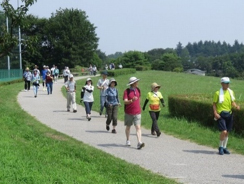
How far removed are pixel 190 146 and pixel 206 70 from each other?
167 meters

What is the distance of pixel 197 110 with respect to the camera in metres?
13.4

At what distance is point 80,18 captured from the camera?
71.9 m

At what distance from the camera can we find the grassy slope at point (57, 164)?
658 cm

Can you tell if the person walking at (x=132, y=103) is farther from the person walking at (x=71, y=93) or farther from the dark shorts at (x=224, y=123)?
→ the person walking at (x=71, y=93)

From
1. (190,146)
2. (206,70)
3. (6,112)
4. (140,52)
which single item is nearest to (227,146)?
(190,146)

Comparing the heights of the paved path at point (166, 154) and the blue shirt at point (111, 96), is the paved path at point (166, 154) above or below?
below

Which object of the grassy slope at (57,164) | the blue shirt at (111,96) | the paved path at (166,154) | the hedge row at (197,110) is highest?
the blue shirt at (111,96)

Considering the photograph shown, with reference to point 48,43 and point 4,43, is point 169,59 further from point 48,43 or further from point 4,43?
point 4,43

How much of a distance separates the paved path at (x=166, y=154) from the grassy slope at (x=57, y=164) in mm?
476

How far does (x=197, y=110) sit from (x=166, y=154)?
14.7ft

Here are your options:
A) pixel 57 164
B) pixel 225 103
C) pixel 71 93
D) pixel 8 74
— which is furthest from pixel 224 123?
pixel 8 74

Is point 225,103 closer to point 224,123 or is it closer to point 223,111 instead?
point 223,111

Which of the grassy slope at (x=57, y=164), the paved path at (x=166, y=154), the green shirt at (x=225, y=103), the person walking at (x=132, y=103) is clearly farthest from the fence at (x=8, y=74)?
the green shirt at (x=225, y=103)

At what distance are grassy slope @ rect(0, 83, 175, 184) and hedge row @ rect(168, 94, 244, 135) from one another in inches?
165
